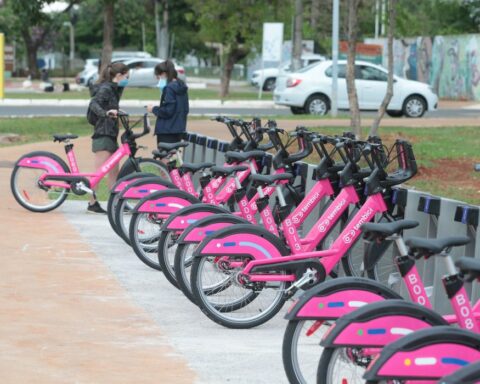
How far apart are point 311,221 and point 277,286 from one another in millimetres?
2043

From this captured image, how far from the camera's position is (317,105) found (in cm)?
3322

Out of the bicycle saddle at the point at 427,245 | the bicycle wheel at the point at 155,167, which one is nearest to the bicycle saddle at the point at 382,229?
the bicycle saddle at the point at 427,245

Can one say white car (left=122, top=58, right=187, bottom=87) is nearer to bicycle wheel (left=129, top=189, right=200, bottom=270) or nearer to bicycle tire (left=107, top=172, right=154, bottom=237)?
bicycle tire (left=107, top=172, right=154, bottom=237)

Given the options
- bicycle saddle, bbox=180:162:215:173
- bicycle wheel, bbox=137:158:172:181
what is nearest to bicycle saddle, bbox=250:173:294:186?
bicycle saddle, bbox=180:162:215:173

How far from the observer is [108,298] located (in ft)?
30.9

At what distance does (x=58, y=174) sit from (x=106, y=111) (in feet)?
2.78

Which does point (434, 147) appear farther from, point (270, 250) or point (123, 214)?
point (270, 250)

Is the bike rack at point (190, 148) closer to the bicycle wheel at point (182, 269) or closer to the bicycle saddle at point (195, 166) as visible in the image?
the bicycle saddle at point (195, 166)

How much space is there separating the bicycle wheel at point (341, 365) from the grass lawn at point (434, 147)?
28.8 feet

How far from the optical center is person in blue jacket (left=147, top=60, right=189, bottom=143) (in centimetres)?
1405

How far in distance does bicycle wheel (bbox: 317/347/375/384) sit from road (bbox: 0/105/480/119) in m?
26.4

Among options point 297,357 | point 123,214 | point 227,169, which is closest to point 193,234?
point 227,169

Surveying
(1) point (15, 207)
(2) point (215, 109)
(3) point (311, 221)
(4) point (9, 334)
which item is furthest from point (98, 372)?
(2) point (215, 109)

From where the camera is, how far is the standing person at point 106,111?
13.9 metres
